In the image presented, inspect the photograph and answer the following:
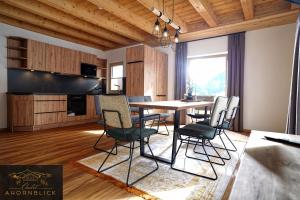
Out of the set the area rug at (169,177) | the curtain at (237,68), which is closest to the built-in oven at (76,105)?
the area rug at (169,177)

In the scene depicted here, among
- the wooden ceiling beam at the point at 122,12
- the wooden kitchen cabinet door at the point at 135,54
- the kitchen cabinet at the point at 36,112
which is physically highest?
the wooden ceiling beam at the point at 122,12

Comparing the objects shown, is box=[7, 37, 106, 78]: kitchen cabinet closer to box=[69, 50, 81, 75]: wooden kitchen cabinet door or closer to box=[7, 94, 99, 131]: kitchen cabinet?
box=[69, 50, 81, 75]: wooden kitchen cabinet door

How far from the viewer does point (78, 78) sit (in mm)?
5652

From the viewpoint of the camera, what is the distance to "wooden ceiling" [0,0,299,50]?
10.4ft

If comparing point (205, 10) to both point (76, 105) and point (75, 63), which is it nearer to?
point (75, 63)

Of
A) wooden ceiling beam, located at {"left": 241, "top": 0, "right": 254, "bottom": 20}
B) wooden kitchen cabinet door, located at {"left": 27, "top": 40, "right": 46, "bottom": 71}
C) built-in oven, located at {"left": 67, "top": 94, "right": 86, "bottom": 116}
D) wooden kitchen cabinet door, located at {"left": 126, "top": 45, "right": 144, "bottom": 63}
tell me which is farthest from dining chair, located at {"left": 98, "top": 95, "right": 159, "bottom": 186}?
wooden kitchen cabinet door, located at {"left": 27, "top": 40, "right": 46, "bottom": 71}

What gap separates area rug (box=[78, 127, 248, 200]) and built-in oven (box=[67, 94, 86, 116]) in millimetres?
2907

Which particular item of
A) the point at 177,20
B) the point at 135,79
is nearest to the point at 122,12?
the point at 177,20

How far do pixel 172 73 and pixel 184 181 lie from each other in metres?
4.05

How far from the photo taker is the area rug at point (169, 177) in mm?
1545

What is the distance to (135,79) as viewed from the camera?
4.83 m

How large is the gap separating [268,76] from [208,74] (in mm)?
1469

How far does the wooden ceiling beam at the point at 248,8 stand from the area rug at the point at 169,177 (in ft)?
8.72

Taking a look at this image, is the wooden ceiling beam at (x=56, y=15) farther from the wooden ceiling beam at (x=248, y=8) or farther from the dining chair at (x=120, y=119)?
the wooden ceiling beam at (x=248, y=8)
